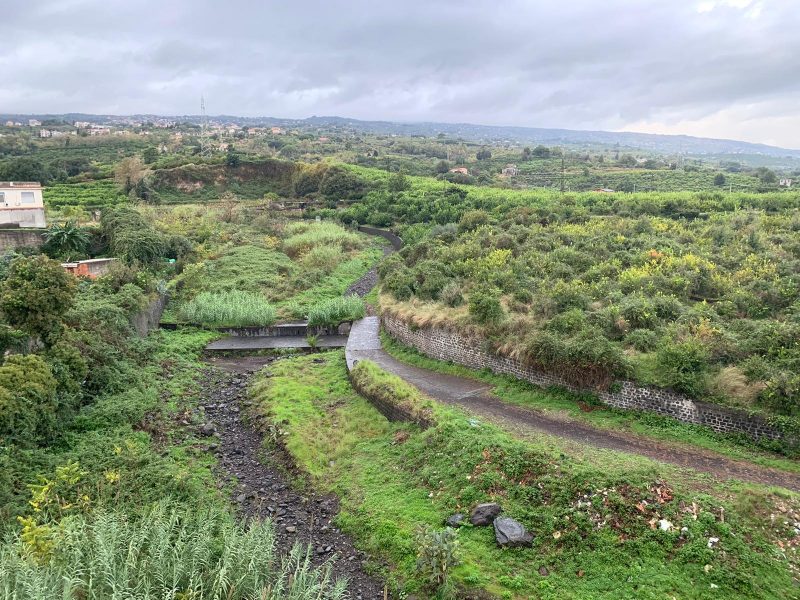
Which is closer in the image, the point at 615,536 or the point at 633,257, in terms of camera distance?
the point at 615,536

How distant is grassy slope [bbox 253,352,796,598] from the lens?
831cm

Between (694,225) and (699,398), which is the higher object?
(694,225)

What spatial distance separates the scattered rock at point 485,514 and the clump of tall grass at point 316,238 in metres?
26.9

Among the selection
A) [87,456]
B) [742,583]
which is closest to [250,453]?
[87,456]

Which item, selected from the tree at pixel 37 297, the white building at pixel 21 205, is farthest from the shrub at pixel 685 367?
the white building at pixel 21 205

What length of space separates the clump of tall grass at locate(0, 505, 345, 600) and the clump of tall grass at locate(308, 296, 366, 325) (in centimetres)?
1371

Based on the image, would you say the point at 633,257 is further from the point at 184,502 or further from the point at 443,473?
the point at 184,502

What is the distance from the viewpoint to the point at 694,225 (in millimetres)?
25094

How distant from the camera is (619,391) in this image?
42.3 ft

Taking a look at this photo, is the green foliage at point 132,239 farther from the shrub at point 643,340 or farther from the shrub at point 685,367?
the shrub at point 685,367

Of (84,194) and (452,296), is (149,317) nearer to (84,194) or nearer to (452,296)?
(452,296)

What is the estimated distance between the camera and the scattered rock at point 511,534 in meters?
9.37

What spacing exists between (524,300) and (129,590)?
43.3 feet

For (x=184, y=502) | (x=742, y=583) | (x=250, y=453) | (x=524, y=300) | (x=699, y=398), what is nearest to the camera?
(x=742, y=583)
